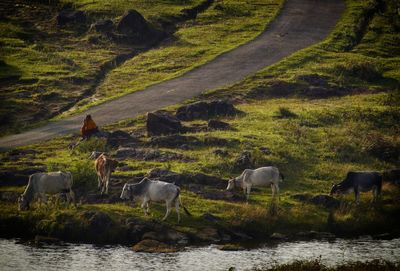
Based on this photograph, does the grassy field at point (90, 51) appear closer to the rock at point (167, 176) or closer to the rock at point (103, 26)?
the rock at point (103, 26)

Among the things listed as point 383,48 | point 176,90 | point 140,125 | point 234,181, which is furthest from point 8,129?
point 383,48

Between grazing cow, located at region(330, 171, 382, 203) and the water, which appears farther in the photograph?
grazing cow, located at region(330, 171, 382, 203)

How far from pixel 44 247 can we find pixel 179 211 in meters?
7.74

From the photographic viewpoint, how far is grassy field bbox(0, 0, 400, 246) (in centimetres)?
4103

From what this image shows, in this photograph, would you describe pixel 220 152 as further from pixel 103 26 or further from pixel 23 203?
pixel 103 26

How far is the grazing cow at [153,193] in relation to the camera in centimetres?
4033

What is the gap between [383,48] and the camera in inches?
3184

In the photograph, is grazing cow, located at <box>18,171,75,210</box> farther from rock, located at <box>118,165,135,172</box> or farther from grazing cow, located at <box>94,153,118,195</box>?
rock, located at <box>118,165,135,172</box>

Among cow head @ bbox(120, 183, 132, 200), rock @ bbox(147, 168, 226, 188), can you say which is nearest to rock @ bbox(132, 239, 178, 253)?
cow head @ bbox(120, 183, 132, 200)

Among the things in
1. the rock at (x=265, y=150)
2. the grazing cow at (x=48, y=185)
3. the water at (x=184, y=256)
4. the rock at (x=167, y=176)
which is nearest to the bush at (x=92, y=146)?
the rock at (x=167, y=176)

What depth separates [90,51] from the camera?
8081 cm

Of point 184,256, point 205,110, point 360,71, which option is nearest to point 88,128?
point 205,110

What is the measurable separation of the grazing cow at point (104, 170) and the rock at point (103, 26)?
43957mm

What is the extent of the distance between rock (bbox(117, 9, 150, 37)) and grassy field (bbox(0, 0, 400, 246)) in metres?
18.3
